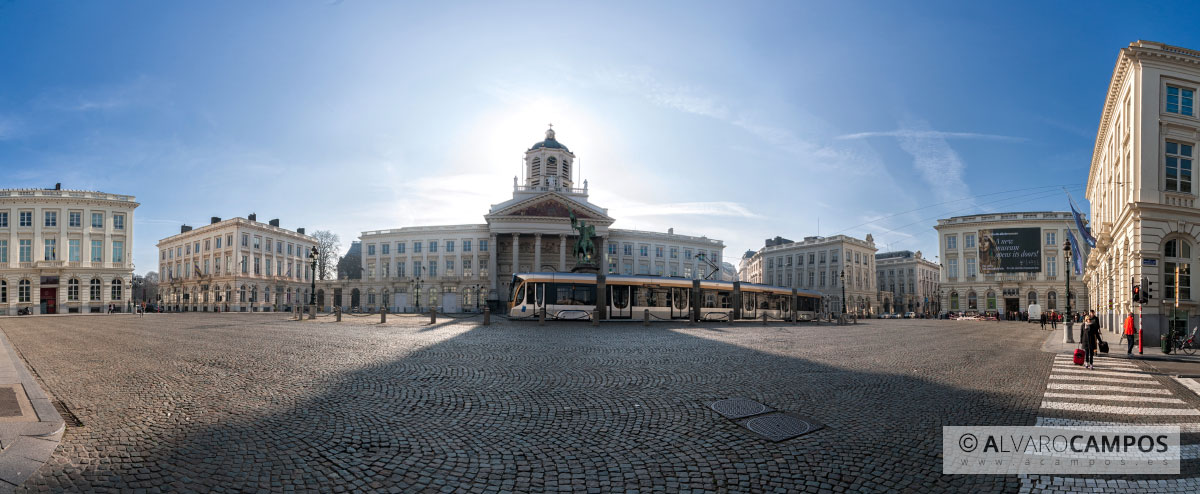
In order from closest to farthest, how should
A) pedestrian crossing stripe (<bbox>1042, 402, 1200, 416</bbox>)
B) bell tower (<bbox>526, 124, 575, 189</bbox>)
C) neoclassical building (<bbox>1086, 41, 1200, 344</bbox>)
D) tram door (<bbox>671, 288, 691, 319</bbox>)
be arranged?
1. pedestrian crossing stripe (<bbox>1042, 402, 1200, 416</bbox>)
2. neoclassical building (<bbox>1086, 41, 1200, 344</bbox>)
3. tram door (<bbox>671, 288, 691, 319</bbox>)
4. bell tower (<bbox>526, 124, 575, 189</bbox>)

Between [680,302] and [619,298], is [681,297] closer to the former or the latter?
[680,302]

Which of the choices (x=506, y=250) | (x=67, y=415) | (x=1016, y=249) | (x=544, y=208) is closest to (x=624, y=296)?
(x=67, y=415)

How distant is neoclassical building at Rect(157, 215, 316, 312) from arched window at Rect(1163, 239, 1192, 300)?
304ft

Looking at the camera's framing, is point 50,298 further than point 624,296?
Yes

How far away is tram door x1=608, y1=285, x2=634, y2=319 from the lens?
108ft

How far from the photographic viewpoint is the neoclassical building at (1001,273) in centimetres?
7288

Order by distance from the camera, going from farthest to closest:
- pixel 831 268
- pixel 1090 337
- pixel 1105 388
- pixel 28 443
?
pixel 831 268 < pixel 1090 337 < pixel 1105 388 < pixel 28 443

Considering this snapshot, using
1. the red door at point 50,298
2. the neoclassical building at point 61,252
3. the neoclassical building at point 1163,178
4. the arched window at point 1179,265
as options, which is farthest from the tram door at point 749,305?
the red door at point 50,298

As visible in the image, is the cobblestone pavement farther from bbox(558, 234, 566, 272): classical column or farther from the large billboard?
the large billboard

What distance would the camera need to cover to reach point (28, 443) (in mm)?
5559

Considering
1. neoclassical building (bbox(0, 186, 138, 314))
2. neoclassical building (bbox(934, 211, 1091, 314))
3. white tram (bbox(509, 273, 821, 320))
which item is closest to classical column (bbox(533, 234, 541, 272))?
white tram (bbox(509, 273, 821, 320))

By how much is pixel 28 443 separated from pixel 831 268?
101014mm

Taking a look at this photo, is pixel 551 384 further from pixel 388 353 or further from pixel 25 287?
pixel 25 287

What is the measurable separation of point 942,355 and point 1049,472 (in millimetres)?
12963
